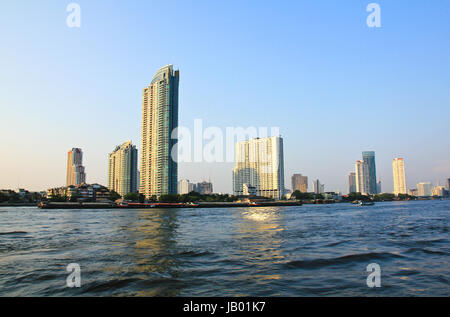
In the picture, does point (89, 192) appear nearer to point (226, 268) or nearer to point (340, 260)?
point (226, 268)

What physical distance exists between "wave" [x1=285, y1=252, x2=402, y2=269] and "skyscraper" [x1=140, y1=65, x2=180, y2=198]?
499ft

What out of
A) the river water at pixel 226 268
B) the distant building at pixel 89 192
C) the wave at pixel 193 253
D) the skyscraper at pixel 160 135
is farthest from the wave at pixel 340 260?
the distant building at pixel 89 192

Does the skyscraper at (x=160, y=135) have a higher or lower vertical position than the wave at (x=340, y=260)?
higher

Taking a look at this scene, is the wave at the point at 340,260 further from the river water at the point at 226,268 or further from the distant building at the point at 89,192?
the distant building at the point at 89,192

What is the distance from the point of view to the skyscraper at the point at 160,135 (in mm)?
166500

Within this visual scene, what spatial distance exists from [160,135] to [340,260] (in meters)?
160

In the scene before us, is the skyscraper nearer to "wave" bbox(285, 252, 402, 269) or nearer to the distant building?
Answer: the distant building

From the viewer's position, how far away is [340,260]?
52.9 feet

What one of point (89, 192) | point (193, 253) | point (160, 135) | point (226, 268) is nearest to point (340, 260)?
point (226, 268)

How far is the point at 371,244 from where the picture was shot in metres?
21.9

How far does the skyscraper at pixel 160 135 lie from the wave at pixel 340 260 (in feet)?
499

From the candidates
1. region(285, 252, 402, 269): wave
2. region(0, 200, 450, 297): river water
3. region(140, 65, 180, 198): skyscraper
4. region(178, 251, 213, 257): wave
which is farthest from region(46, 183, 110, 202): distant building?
region(285, 252, 402, 269): wave

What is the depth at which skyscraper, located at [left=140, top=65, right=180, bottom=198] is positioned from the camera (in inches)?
6555

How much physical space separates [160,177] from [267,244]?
151 m
